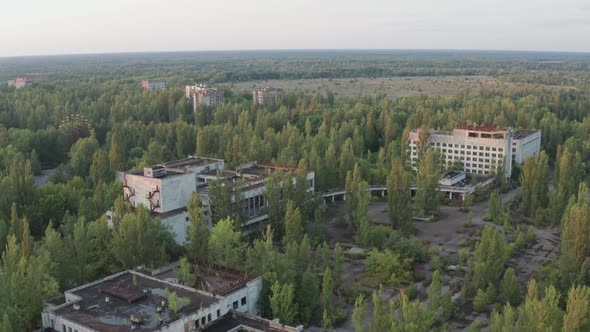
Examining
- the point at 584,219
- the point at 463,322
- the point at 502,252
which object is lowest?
the point at 463,322

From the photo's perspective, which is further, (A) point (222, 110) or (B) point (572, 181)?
(A) point (222, 110)

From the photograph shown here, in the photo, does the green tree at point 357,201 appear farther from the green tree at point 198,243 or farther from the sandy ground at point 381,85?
the sandy ground at point 381,85

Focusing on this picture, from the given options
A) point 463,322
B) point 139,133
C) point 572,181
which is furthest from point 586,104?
point 463,322

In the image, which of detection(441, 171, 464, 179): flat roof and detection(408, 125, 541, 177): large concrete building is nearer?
detection(441, 171, 464, 179): flat roof

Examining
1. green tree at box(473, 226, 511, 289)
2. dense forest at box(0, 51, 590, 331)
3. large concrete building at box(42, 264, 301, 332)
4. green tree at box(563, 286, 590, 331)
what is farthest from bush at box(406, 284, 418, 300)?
green tree at box(563, 286, 590, 331)

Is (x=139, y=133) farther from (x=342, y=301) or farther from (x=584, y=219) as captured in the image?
(x=584, y=219)

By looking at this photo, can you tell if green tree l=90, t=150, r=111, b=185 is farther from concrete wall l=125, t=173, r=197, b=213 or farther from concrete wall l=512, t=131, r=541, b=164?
concrete wall l=512, t=131, r=541, b=164

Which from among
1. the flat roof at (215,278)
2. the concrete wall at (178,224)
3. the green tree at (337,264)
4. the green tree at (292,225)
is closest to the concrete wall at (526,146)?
the green tree at (292,225)
